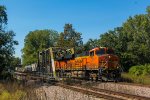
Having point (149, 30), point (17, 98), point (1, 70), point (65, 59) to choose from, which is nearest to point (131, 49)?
point (149, 30)

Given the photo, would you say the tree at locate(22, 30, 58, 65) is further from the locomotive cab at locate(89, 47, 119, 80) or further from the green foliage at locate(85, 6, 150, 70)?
the locomotive cab at locate(89, 47, 119, 80)

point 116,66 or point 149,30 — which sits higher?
point 149,30

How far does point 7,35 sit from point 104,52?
16380mm

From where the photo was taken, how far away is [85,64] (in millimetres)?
32594

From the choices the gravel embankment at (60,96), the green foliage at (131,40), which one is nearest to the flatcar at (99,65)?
the gravel embankment at (60,96)

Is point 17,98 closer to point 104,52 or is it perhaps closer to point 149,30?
point 104,52

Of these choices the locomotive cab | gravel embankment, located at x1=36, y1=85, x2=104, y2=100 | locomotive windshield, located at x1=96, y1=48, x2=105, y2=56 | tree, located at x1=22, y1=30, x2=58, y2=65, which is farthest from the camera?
tree, located at x1=22, y1=30, x2=58, y2=65

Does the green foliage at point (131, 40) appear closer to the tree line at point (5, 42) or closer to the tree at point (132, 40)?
the tree at point (132, 40)

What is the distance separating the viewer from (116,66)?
3064cm

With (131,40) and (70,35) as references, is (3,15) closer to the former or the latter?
(131,40)

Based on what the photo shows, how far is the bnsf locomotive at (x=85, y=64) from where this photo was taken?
3022 centimetres

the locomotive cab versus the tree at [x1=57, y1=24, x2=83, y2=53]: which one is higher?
the tree at [x1=57, y1=24, x2=83, y2=53]

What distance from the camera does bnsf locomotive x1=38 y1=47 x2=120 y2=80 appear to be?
3022 centimetres

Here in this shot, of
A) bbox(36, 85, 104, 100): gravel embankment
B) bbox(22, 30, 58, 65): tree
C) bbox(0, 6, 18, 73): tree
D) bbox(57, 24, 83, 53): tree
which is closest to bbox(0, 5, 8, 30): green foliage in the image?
bbox(0, 6, 18, 73): tree
